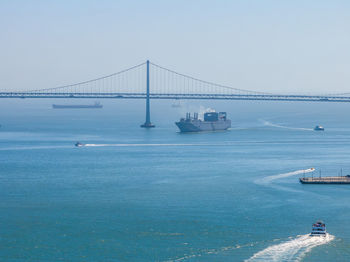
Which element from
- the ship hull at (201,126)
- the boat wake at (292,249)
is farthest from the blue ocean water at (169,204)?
the ship hull at (201,126)

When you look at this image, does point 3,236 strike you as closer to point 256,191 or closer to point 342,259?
point 342,259

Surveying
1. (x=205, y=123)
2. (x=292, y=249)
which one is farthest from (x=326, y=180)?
(x=205, y=123)

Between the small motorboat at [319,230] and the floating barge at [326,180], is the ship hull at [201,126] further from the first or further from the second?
the small motorboat at [319,230]

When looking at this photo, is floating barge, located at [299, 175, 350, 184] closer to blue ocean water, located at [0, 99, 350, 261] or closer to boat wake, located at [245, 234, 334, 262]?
blue ocean water, located at [0, 99, 350, 261]

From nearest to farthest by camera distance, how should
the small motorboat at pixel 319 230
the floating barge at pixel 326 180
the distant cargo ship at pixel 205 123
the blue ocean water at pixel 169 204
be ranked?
the blue ocean water at pixel 169 204, the small motorboat at pixel 319 230, the floating barge at pixel 326 180, the distant cargo ship at pixel 205 123

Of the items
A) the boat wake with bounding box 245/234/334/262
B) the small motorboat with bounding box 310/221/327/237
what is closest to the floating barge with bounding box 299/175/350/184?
the small motorboat with bounding box 310/221/327/237

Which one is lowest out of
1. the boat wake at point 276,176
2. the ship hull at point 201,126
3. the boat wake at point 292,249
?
the boat wake at point 292,249

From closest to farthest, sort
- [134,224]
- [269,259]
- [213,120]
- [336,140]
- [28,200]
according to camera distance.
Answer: [269,259]
[134,224]
[28,200]
[336,140]
[213,120]

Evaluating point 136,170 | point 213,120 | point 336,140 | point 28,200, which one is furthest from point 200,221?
point 213,120
